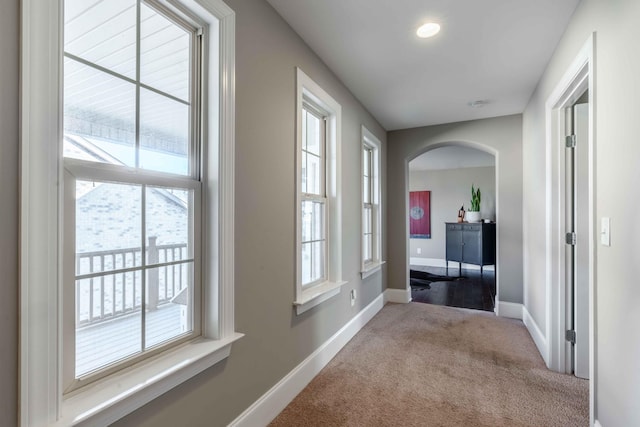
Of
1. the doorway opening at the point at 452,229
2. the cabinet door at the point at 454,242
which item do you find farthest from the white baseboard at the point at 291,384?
the cabinet door at the point at 454,242

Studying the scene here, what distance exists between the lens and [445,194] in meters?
7.77

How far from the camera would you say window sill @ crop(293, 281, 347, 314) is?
2.11 metres

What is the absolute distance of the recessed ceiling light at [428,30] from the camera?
6.58ft

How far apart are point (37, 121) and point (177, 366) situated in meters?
0.95

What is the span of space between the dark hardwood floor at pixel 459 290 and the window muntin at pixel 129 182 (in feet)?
12.7

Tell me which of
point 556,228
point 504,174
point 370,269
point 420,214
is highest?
point 504,174

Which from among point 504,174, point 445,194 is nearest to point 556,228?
point 504,174

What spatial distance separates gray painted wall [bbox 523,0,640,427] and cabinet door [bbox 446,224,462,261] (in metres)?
5.16

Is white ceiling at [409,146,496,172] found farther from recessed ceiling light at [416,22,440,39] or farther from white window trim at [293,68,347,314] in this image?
recessed ceiling light at [416,22,440,39]

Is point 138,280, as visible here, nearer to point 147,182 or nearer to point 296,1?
point 147,182

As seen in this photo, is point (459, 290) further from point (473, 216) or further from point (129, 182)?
point (129, 182)

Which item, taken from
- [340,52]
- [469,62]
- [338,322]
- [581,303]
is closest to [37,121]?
[340,52]

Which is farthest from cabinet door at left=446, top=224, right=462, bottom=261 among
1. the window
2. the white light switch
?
the white light switch

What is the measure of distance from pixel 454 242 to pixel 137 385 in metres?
6.58
